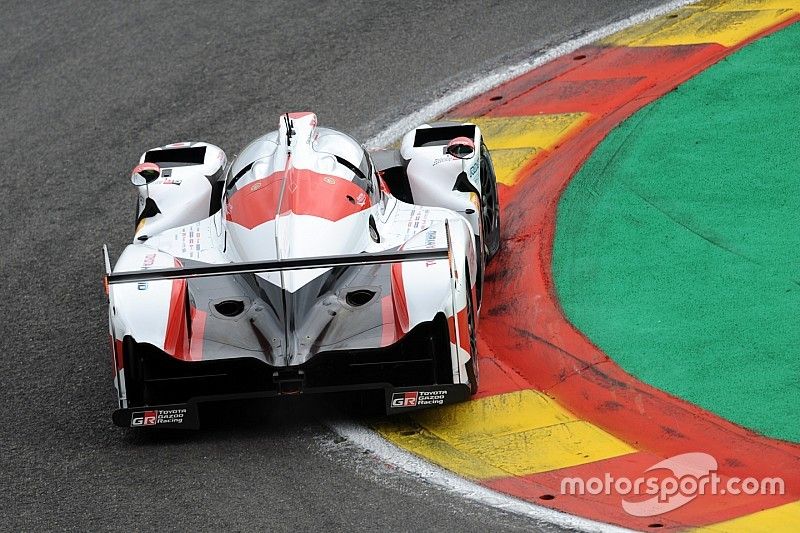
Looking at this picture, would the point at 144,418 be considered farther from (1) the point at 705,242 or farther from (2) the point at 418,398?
(1) the point at 705,242

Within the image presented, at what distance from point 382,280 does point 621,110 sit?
4.81 metres

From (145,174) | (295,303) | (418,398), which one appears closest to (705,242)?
(418,398)

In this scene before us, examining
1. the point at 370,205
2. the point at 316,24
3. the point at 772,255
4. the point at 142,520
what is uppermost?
the point at 316,24

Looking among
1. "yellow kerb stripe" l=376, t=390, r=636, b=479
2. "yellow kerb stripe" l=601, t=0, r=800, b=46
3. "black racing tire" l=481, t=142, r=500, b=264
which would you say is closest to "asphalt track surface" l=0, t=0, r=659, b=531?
"yellow kerb stripe" l=376, t=390, r=636, b=479

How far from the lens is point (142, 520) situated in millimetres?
7758

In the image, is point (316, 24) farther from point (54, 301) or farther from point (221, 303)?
point (221, 303)

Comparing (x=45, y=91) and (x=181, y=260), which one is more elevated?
(x=45, y=91)

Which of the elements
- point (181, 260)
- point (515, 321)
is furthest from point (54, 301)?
point (515, 321)

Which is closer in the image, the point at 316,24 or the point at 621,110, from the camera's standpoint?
the point at 621,110

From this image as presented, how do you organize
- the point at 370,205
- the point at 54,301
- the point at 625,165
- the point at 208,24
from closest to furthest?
the point at 370,205, the point at 54,301, the point at 625,165, the point at 208,24

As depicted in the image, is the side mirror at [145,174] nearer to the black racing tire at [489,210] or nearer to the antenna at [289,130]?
the antenna at [289,130]

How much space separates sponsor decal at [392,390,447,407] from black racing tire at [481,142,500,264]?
2304 millimetres

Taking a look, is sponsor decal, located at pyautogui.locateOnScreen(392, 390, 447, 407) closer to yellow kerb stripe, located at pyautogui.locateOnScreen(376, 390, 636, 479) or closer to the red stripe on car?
yellow kerb stripe, located at pyautogui.locateOnScreen(376, 390, 636, 479)

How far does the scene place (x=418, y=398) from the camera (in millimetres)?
8414
